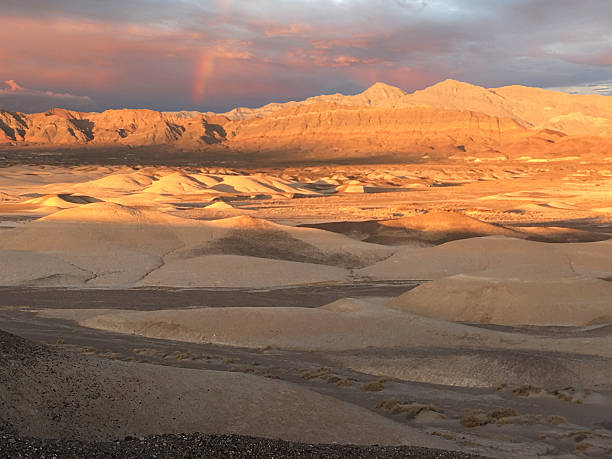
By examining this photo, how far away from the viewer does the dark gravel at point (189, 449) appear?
6.71m

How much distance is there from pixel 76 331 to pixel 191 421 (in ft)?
33.3

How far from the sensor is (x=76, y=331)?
1828cm

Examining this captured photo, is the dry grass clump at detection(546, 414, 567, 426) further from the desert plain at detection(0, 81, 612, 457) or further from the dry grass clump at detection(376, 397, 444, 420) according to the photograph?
the dry grass clump at detection(376, 397, 444, 420)

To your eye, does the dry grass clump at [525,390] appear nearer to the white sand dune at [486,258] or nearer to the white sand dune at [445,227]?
the white sand dune at [486,258]

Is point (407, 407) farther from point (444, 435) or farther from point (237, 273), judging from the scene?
point (237, 273)

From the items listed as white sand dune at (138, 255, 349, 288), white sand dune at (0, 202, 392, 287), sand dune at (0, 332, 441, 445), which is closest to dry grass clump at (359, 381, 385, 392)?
sand dune at (0, 332, 441, 445)

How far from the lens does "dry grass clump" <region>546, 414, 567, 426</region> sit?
36.8 ft

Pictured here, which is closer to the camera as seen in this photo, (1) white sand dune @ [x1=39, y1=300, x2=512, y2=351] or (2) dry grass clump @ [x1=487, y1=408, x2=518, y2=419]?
(2) dry grass clump @ [x1=487, y1=408, x2=518, y2=419]

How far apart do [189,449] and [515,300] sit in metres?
16.6

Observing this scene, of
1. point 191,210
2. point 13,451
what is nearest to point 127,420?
point 13,451

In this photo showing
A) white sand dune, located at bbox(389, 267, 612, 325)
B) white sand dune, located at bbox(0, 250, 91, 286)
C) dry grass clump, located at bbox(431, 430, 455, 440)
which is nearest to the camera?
dry grass clump, located at bbox(431, 430, 455, 440)

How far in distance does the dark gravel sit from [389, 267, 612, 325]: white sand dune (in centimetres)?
1343

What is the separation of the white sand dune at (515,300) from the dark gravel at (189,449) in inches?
529

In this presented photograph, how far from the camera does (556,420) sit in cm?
1127
